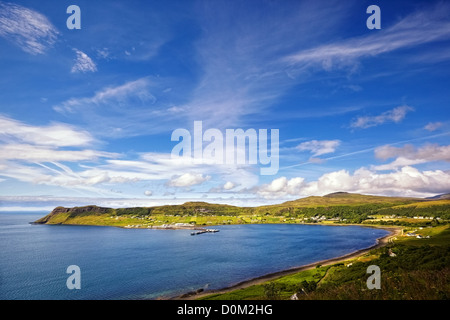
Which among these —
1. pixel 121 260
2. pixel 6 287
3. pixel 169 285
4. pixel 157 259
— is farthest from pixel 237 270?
pixel 6 287
